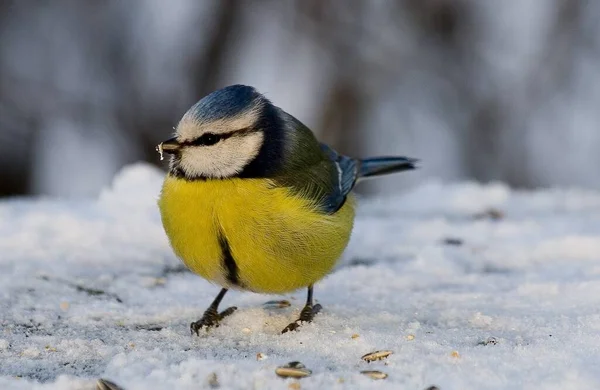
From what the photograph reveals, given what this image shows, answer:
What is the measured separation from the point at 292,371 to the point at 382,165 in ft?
6.99

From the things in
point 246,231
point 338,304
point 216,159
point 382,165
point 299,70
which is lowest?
point 338,304

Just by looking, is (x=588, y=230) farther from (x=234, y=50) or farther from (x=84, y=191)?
(x=84, y=191)

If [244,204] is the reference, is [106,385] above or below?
below

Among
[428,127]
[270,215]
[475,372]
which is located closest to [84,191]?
[428,127]

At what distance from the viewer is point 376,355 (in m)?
2.61

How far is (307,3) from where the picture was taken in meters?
7.53

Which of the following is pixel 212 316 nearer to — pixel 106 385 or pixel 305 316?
pixel 305 316

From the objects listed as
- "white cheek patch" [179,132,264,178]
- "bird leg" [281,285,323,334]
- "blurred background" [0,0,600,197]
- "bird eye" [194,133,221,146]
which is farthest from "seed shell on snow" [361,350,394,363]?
"blurred background" [0,0,600,197]

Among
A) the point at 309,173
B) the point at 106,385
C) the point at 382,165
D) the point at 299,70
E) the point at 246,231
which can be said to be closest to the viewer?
the point at 106,385

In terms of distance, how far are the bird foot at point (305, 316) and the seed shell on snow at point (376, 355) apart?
0.41 metres

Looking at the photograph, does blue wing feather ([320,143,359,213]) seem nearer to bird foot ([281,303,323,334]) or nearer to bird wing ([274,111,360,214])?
bird wing ([274,111,360,214])

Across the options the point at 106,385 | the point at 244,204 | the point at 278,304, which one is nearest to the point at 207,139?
the point at 244,204

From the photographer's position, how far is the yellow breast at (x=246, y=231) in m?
2.85

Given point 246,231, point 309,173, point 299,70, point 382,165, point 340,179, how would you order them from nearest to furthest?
point 246,231 → point 309,173 → point 340,179 → point 382,165 → point 299,70
